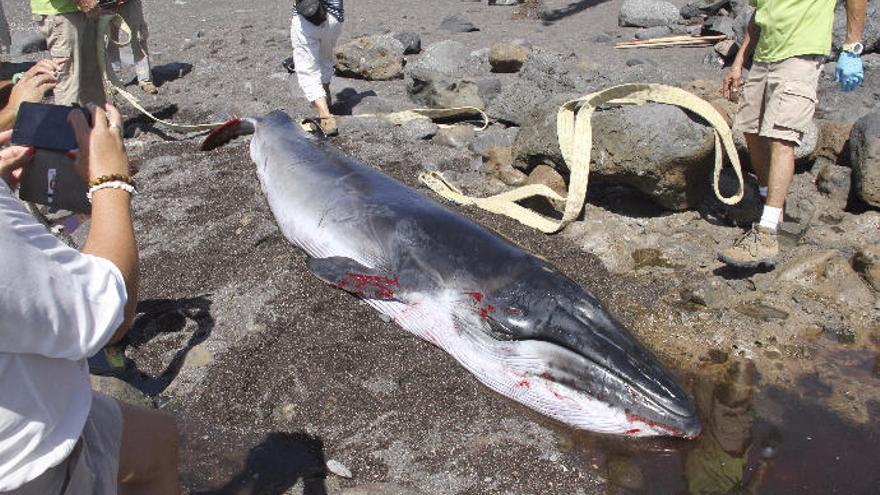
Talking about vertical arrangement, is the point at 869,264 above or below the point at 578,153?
below

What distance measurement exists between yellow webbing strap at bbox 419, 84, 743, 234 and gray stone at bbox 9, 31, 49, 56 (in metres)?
9.47

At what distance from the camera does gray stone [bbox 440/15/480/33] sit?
11972 millimetres

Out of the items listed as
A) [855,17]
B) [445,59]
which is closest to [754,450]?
[855,17]

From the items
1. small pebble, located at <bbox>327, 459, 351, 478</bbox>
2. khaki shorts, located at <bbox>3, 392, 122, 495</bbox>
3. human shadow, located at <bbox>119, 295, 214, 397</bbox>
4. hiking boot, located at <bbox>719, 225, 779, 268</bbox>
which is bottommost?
human shadow, located at <bbox>119, 295, 214, 397</bbox>

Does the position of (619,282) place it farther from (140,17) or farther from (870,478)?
(140,17)

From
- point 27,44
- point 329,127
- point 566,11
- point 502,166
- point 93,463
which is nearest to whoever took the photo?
point 93,463

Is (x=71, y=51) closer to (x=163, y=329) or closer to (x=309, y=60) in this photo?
(x=309, y=60)

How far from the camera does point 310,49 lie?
7.19 m

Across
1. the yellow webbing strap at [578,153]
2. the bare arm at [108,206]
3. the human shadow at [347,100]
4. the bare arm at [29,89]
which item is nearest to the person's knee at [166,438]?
the bare arm at [108,206]

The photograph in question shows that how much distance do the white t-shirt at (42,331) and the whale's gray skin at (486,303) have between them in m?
2.18

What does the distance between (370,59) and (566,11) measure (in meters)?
5.36

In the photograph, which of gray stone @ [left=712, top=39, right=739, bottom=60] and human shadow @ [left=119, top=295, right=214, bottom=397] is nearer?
human shadow @ [left=119, top=295, right=214, bottom=397]

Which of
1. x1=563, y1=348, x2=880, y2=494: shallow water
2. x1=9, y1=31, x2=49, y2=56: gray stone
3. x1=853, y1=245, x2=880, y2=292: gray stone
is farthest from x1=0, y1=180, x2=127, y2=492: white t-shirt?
x1=9, y1=31, x2=49, y2=56: gray stone

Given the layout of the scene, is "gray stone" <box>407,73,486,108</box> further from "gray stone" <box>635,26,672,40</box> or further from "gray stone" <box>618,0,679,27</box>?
A: "gray stone" <box>618,0,679,27</box>
